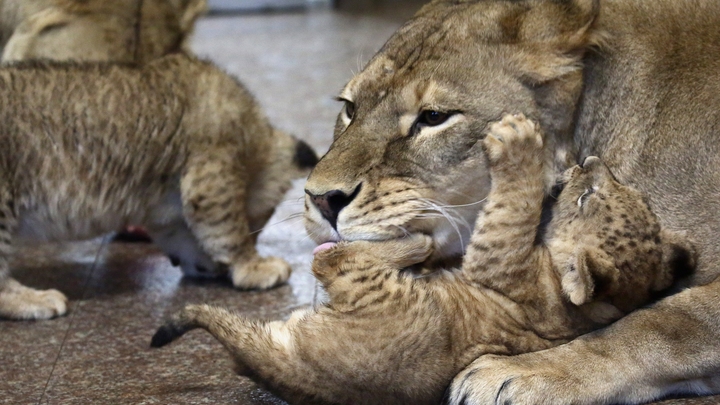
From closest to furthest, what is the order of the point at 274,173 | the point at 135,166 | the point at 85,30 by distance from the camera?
the point at 135,166, the point at 274,173, the point at 85,30

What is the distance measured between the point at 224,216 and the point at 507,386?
1.64 m

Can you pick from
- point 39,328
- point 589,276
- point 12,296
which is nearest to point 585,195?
point 589,276

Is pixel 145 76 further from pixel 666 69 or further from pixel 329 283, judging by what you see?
pixel 666 69

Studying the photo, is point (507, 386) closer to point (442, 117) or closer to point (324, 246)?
point (324, 246)

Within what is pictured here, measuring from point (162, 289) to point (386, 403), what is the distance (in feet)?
5.28

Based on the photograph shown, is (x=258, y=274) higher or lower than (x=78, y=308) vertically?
higher

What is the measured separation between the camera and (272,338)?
267 cm

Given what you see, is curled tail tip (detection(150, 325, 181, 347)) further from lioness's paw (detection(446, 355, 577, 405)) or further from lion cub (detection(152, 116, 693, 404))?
lioness's paw (detection(446, 355, 577, 405))

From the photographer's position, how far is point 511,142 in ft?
9.27

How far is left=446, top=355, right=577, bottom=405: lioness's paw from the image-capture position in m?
2.66

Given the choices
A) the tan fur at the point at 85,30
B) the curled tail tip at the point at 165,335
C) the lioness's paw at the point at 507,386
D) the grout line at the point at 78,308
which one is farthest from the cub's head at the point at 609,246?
the tan fur at the point at 85,30

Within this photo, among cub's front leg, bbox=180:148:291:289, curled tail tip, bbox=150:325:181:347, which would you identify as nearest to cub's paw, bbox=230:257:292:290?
cub's front leg, bbox=180:148:291:289

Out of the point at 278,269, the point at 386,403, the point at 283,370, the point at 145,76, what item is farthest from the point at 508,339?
the point at 145,76

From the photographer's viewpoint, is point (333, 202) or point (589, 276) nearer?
point (589, 276)
